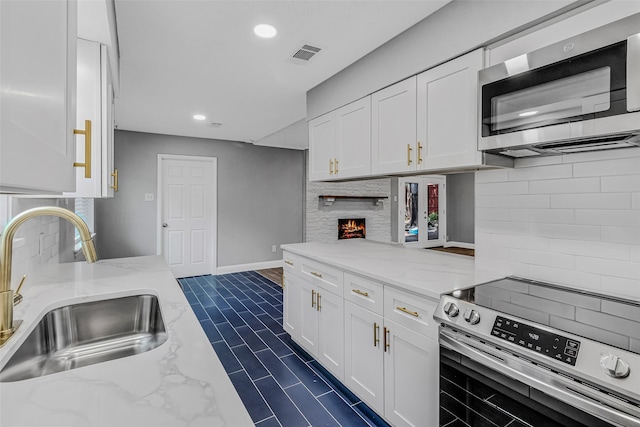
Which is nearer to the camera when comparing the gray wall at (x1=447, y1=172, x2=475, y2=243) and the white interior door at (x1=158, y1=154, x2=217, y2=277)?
the white interior door at (x1=158, y1=154, x2=217, y2=277)

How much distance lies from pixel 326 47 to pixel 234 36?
637 mm

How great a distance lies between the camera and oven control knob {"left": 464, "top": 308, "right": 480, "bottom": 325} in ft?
4.14

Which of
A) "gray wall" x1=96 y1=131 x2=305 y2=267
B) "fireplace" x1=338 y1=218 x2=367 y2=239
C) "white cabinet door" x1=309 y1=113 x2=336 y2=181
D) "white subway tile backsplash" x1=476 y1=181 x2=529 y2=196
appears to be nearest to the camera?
"white subway tile backsplash" x1=476 y1=181 x2=529 y2=196

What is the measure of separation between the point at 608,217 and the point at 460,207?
6.42 metres

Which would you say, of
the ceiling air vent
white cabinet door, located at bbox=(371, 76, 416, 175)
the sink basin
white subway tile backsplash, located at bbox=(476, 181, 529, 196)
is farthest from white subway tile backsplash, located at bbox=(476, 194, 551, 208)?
the sink basin

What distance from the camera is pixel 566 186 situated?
5.16 feet

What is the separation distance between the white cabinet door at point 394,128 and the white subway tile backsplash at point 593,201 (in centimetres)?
80

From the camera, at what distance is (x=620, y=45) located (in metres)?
1.13

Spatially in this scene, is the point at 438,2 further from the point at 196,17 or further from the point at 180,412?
the point at 180,412

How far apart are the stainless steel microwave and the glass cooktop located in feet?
2.15

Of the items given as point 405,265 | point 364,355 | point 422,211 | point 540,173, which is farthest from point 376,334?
point 422,211

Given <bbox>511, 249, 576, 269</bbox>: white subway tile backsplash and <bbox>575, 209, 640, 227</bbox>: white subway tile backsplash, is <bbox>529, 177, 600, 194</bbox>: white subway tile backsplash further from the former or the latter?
<bbox>511, 249, 576, 269</bbox>: white subway tile backsplash

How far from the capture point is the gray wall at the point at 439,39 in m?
1.49

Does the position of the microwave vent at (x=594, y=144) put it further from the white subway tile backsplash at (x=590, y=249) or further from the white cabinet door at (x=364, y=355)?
Result: the white cabinet door at (x=364, y=355)
